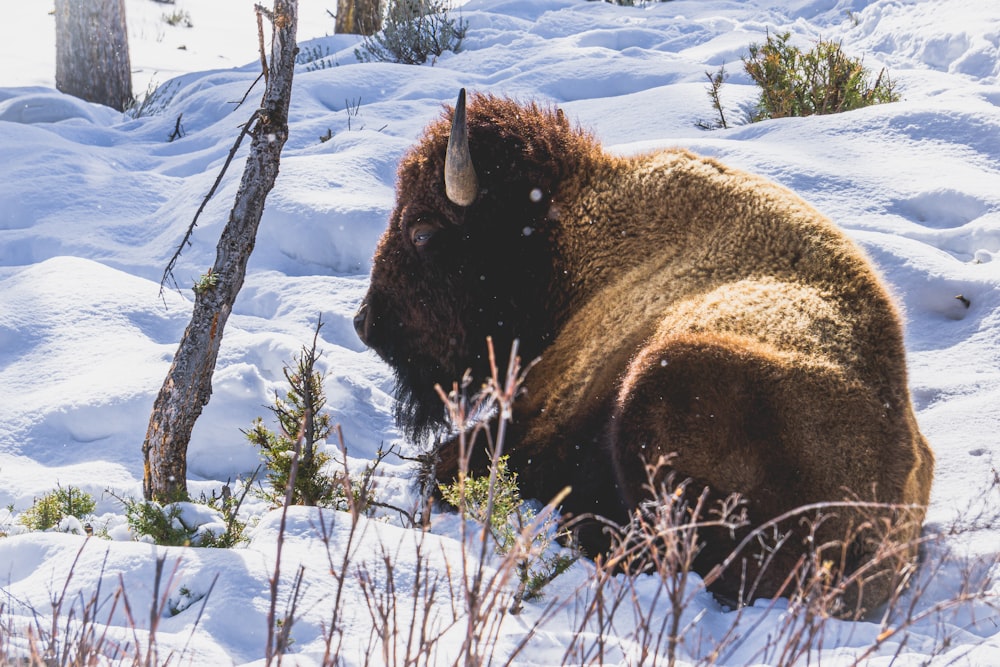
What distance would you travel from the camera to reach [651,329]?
3.15 m

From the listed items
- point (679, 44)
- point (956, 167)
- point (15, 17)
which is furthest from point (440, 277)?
point (15, 17)

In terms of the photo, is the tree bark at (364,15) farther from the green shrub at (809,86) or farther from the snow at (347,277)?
the green shrub at (809,86)

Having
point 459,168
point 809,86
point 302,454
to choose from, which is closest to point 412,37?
point 809,86

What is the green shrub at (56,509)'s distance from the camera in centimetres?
298

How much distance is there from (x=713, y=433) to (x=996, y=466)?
1391mm

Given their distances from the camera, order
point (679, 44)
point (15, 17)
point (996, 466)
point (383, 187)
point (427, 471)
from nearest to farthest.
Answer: point (996, 466) < point (427, 471) < point (383, 187) < point (679, 44) < point (15, 17)

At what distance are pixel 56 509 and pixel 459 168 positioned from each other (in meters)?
1.87

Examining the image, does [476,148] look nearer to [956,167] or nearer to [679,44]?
[956,167]

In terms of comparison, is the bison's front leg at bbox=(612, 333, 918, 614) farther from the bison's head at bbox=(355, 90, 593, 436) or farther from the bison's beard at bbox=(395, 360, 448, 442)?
the bison's beard at bbox=(395, 360, 448, 442)

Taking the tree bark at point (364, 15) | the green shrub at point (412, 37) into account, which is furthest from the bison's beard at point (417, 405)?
the tree bark at point (364, 15)

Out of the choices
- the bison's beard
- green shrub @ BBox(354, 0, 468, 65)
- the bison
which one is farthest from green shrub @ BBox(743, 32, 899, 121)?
the bison's beard

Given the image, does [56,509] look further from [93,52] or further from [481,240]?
[93,52]

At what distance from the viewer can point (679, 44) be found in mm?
10875

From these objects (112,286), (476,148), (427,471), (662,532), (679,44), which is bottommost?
(427,471)
